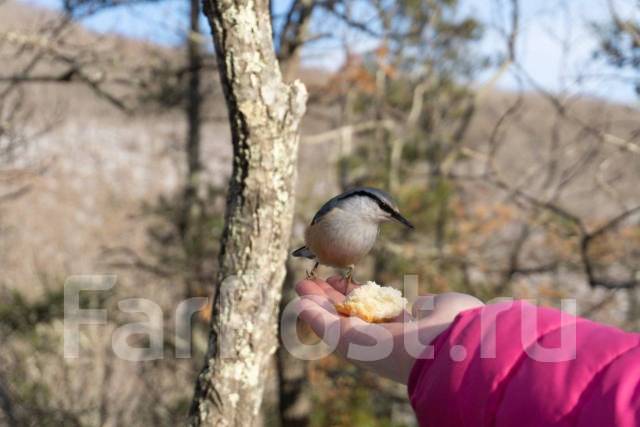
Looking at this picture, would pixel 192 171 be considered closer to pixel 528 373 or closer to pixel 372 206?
pixel 372 206

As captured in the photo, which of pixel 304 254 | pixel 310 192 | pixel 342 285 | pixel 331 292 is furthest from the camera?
pixel 310 192

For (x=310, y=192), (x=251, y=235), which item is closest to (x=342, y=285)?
(x=251, y=235)

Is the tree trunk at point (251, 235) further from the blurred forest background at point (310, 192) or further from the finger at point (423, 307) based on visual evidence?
the blurred forest background at point (310, 192)

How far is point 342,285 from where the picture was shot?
2.19 metres

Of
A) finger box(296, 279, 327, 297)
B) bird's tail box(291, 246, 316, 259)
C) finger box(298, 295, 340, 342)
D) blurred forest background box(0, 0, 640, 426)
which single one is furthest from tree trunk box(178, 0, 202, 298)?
finger box(298, 295, 340, 342)

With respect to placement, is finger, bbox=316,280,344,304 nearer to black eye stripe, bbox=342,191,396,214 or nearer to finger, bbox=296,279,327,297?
finger, bbox=296,279,327,297

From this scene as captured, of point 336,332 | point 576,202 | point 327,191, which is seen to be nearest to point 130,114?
point 327,191

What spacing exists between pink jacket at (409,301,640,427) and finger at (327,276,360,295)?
894mm

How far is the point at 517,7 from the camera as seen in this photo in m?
5.05

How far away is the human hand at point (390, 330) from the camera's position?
1456 millimetres

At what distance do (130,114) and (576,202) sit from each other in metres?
8.92

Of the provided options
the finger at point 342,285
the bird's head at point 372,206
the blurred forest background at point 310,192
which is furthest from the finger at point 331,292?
the blurred forest background at point 310,192

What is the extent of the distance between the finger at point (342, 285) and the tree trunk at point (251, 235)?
0.21 metres

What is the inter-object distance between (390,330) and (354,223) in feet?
1.54
